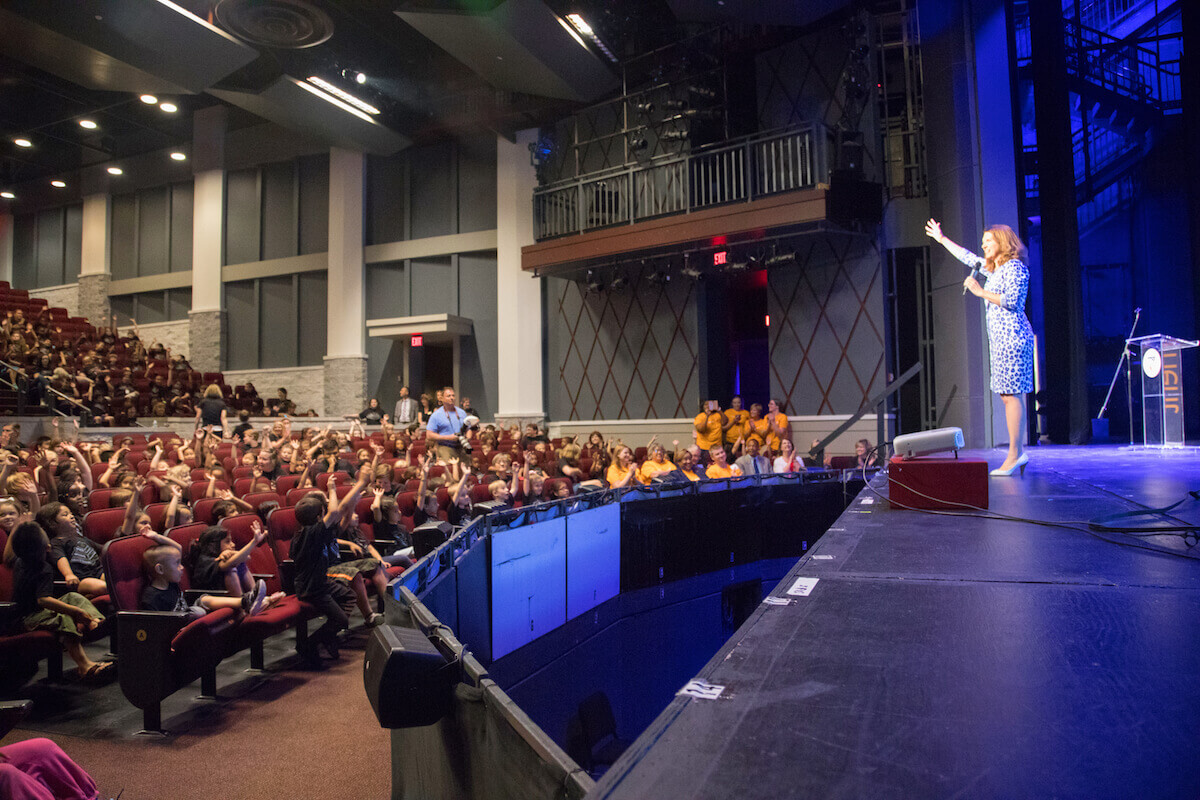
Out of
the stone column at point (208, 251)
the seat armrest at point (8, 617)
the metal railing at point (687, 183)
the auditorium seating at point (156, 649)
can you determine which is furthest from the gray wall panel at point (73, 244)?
the auditorium seating at point (156, 649)

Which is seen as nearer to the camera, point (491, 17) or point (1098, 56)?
point (491, 17)

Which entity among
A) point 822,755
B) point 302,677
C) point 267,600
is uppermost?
point 822,755

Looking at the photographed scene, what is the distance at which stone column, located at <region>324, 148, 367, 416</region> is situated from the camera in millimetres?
13133

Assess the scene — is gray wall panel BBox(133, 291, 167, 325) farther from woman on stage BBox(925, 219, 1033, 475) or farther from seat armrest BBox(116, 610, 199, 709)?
woman on stage BBox(925, 219, 1033, 475)

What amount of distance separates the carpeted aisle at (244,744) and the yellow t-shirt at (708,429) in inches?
255

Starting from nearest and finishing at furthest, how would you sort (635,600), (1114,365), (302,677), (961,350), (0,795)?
1. (0,795)
2. (302,677)
3. (635,600)
4. (961,350)
5. (1114,365)

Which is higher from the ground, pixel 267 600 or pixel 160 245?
pixel 160 245

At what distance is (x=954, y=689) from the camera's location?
1044 mm

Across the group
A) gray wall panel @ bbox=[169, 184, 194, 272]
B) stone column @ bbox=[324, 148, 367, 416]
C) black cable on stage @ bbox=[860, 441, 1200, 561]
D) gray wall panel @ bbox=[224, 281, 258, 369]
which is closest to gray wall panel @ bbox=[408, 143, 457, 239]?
stone column @ bbox=[324, 148, 367, 416]

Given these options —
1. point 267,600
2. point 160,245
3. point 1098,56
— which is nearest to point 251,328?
point 160,245

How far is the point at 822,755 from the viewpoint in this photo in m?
0.85

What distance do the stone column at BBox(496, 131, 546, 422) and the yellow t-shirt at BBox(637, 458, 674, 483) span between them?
5.37m

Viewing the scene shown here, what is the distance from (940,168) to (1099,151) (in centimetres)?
576

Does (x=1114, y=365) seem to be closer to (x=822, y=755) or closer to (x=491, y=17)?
(x=491, y=17)
